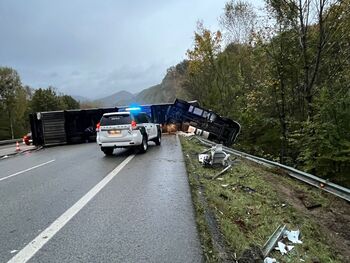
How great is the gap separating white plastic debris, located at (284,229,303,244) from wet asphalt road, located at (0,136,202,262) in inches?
56.5

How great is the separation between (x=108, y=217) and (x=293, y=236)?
3.04 m

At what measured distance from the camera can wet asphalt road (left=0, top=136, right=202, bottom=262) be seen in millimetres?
4992

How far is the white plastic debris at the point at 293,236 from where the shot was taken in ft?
19.1

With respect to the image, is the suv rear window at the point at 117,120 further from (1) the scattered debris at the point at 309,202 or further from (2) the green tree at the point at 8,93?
(2) the green tree at the point at 8,93

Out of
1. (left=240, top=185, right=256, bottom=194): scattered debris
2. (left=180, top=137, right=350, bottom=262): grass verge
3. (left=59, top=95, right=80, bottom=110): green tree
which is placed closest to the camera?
(left=180, top=137, right=350, bottom=262): grass verge

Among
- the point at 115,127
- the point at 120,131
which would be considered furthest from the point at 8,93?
the point at 120,131

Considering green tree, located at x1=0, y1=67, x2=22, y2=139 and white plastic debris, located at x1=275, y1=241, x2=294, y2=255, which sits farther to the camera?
green tree, located at x1=0, y1=67, x2=22, y2=139

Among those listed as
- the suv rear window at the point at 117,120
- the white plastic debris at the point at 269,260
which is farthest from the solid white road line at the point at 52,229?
the suv rear window at the point at 117,120

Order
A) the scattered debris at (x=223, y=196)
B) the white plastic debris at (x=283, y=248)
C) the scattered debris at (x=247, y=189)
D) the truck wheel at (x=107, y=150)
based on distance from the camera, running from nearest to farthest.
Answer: the white plastic debris at (x=283, y=248)
the scattered debris at (x=223, y=196)
the scattered debris at (x=247, y=189)
the truck wheel at (x=107, y=150)

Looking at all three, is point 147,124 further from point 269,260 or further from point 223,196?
point 269,260

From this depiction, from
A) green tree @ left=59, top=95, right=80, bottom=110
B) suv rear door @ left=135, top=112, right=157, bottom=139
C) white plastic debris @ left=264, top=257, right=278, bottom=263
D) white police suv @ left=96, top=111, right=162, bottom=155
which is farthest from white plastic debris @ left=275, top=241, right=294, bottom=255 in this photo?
green tree @ left=59, top=95, right=80, bottom=110

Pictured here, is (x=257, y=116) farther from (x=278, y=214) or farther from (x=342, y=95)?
(x=278, y=214)

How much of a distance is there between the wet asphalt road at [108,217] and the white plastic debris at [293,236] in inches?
56.5

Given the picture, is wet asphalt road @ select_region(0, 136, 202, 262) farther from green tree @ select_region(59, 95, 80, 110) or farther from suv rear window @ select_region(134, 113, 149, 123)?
green tree @ select_region(59, 95, 80, 110)
